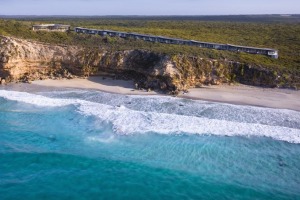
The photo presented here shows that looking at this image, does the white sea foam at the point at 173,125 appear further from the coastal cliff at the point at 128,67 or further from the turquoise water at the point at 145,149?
the coastal cliff at the point at 128,67

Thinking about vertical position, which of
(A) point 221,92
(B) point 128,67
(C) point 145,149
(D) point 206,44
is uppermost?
(D) point 206,44

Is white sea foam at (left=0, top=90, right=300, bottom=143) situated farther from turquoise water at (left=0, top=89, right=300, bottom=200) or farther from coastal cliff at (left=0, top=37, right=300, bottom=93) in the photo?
coastal cliff at (left=0, top=37, right=300, bottom=93)

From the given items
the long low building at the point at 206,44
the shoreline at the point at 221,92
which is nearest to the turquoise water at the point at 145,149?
the shoreline at the point at 221,92

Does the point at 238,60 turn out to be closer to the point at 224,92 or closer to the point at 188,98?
the point at 224,92

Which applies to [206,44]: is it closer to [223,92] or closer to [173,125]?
[223,92]

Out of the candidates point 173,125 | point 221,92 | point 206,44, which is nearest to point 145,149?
point 173,125

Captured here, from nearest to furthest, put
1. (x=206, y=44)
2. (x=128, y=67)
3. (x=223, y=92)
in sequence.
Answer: (x=223, y=92) < (x=128, y=67) < (x=206, y=44)

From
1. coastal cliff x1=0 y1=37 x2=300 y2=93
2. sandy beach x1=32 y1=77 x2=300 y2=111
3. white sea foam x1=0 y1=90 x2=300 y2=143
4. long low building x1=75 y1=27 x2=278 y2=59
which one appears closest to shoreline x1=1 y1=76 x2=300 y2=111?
sandy beach x1=32 y1=77 x2=300 y2=111
